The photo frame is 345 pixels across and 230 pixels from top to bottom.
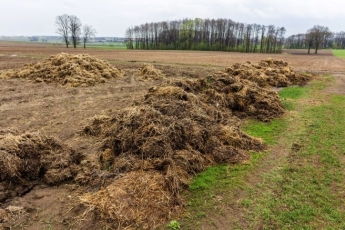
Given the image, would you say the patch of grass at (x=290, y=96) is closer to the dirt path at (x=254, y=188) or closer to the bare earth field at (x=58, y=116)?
the bare earth field at (x=58, y=116)

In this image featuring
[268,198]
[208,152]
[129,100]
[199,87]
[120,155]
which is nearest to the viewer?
[268,198]

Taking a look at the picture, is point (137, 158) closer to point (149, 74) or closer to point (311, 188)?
point (311, 188)

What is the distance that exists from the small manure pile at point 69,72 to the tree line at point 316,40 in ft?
230

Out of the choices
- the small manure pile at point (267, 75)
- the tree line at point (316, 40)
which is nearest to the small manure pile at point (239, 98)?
the small manure pile at point (267, 75)

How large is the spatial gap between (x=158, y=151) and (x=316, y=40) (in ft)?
266

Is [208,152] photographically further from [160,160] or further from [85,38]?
[85,38]

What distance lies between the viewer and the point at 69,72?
16453mm

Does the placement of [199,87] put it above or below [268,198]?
above

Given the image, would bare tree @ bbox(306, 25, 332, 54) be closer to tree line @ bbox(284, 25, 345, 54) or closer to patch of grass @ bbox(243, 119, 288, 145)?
tree line @ bbox(284, 25, 345, 54)

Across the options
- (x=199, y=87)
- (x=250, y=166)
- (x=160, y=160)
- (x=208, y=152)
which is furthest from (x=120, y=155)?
(x=199, y=87)

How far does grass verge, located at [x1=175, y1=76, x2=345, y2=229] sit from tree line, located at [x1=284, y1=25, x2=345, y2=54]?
74.7 meters

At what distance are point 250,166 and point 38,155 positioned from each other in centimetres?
485

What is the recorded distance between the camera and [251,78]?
55.3ft

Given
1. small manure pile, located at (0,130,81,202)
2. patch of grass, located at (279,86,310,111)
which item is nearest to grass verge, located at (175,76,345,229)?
small manure pile, located at (0,130,81,202)
